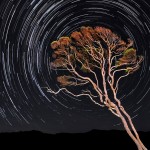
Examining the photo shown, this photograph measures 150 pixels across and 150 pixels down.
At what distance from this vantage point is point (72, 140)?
22.6m

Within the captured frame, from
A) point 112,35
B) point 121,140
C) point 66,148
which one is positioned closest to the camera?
point 112,35

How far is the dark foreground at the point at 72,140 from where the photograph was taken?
2009 centimetres

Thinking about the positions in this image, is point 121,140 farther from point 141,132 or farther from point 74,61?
point 74,61

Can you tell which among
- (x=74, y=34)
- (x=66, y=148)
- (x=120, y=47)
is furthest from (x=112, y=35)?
(x=66, y=148)

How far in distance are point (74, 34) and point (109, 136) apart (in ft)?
38.5

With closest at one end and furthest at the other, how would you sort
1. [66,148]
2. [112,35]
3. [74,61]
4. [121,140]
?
[112,35] < [74,61] < [66,148] < [121,140]

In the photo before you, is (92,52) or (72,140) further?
(72,140)

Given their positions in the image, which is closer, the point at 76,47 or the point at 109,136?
the point at 76,47

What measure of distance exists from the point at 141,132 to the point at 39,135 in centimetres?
742

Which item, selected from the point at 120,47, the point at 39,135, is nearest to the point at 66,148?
Result: the point at 39,135

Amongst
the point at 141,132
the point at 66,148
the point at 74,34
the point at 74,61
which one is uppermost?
the point at 74,34

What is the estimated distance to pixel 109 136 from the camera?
24.2 m

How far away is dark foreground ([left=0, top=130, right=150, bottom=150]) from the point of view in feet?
65.9

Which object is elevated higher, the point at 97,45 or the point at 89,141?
the point at 97,45
